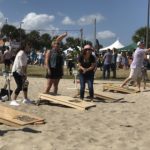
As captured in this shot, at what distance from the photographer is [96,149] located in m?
7.92

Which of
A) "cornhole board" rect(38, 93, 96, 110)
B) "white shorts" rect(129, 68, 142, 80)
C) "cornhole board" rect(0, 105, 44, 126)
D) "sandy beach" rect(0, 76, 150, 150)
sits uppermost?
"white shorts" rect(129, 68, 142, 80)

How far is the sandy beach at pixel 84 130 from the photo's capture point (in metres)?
8.16

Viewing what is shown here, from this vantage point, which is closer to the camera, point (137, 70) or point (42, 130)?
point (42, 130)

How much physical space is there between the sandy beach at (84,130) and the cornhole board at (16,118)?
15 cm

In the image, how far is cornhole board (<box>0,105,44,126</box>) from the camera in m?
9.62

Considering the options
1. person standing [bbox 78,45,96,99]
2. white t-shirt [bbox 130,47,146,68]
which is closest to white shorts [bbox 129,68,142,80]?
white t-shirt [bbox 130,47,146,68]

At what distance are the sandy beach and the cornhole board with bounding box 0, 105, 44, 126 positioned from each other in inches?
5.8

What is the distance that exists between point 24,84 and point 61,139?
13.9 feet

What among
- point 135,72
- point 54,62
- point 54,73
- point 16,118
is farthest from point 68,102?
point 135,72

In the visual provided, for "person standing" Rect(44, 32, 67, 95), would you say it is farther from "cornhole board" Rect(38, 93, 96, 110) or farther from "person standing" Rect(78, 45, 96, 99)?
"person standing" Rect(78, 45, 96, 99)

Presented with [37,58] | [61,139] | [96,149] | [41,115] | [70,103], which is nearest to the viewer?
[96,149]

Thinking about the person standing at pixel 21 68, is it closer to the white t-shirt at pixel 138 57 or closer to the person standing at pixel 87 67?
the person standing at pixel 87 67

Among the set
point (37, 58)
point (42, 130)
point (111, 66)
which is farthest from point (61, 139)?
point (37, 58)

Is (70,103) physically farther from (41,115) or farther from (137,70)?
(137,70)
